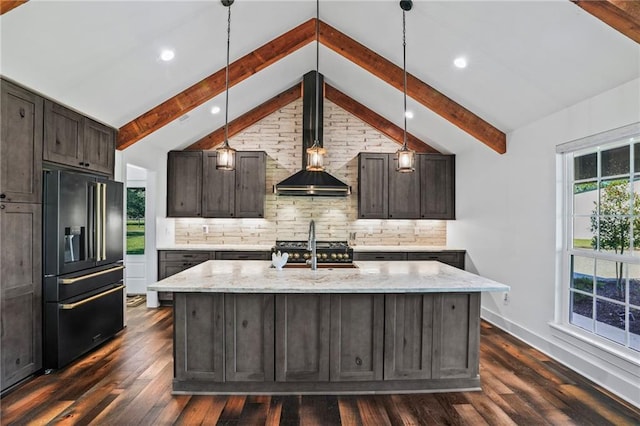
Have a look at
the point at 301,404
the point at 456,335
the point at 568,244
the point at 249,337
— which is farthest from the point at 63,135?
the point at 568,244

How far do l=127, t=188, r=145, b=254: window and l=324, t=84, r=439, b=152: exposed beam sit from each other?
3.83 m

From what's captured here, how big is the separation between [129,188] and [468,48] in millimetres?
5714

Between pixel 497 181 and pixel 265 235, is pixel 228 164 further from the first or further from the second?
pixel 497 181

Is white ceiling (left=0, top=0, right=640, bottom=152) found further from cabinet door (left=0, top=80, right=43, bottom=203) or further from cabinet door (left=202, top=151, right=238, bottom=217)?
cabinet door (left=202, top=151, right=238, bottom=217)

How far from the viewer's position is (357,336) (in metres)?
2.77

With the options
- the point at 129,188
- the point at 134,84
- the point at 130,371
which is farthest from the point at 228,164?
the point at 129,188

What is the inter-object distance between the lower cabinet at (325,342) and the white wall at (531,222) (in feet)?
3.99

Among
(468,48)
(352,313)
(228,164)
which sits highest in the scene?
(468,48)

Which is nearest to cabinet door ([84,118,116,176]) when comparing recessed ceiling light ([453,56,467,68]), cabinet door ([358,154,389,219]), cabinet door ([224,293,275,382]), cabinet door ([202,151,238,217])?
cabinet door ([202,151,238,217])

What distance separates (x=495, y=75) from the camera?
3420mm

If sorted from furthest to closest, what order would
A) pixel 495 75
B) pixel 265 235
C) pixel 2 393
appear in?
pixel 265 235, pixel 495 75, pixel 2 393

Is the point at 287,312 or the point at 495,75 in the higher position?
the point at 495,75

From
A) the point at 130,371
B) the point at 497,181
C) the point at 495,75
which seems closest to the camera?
the point at 130,371

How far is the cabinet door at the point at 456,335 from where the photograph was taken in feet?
9.20
